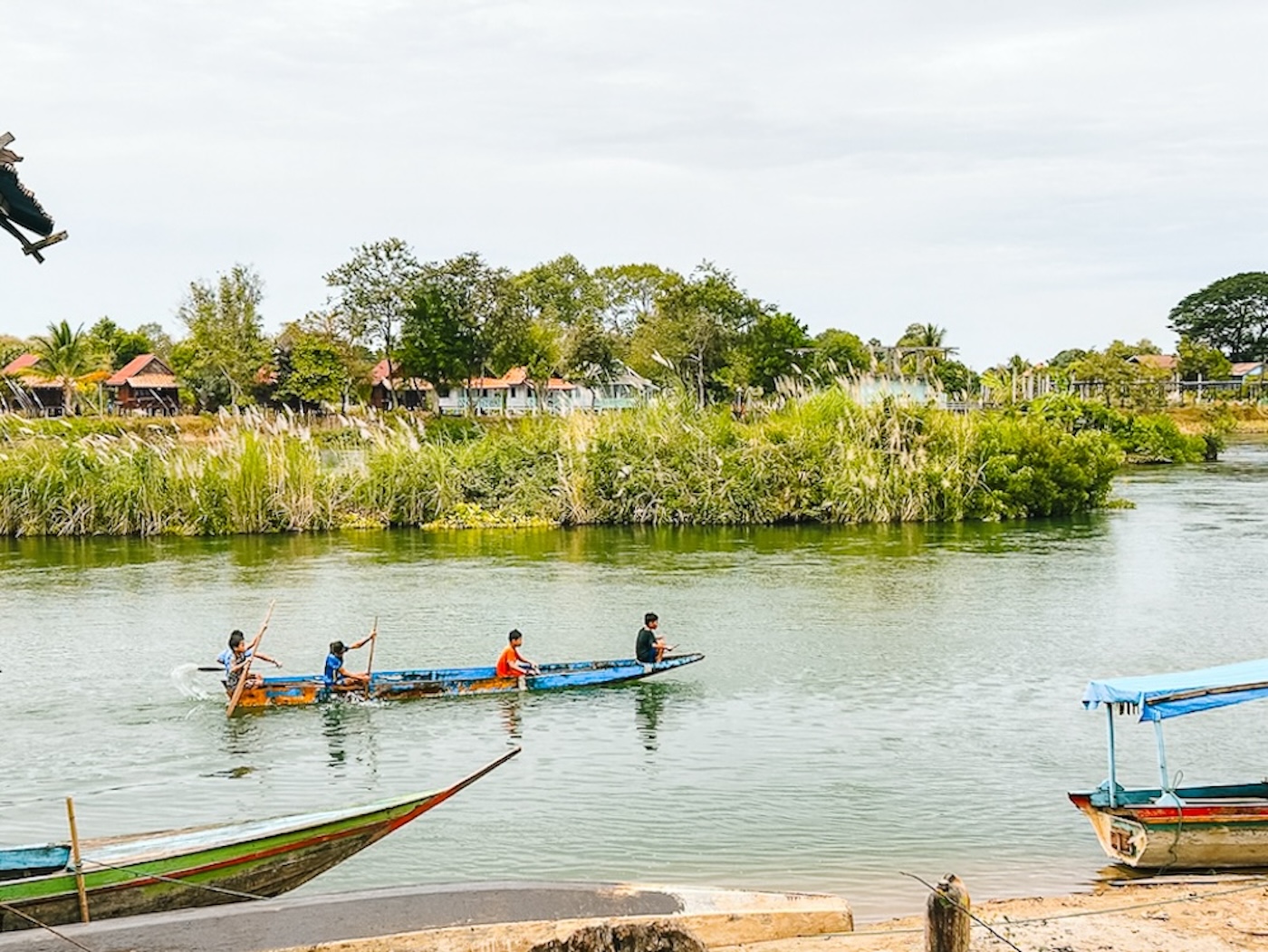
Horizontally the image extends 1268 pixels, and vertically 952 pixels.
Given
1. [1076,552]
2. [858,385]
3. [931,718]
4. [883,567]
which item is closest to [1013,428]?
[858,385]

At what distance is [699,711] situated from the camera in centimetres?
1677

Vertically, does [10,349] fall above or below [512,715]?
above

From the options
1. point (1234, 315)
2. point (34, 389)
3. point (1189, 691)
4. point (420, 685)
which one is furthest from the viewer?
point (1234, 315)

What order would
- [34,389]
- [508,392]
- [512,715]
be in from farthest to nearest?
[508,392]
[34,389]
[512,715]

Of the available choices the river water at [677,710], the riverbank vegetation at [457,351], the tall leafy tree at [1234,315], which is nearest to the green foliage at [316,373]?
the riverbank vegetation at [457,351]

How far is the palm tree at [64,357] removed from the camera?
67875mm

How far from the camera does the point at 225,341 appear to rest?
6744 centimetres

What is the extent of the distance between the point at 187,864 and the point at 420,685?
8191 mm

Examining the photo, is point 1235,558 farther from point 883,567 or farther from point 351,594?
point 351,594

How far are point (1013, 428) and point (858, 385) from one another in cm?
440


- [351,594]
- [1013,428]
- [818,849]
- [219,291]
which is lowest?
[818,849]

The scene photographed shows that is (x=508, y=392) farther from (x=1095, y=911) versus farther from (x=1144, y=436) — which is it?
(x=1095, y=911)

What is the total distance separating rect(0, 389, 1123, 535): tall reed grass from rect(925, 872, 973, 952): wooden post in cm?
2826

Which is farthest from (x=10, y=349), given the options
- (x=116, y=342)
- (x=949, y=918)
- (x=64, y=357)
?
(x=949, y=918)
